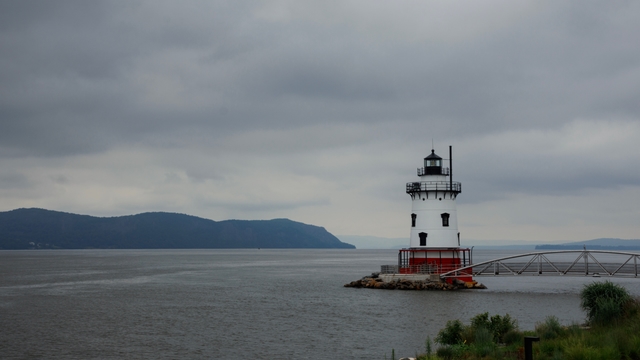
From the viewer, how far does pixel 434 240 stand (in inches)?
2104

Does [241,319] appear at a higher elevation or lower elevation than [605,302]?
lower

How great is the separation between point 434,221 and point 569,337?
1321 inches

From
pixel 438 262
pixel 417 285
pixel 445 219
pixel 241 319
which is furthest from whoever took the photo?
pixel 438 262

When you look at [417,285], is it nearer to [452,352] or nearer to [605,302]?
[605,302]

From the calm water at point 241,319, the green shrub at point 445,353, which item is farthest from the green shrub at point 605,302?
the calm water at point 241,319

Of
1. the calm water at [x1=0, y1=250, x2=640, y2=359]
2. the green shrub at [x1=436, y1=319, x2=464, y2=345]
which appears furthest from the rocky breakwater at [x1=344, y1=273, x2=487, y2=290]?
the green shrub at [x1=436, y1=319, x2=464, y2=345]

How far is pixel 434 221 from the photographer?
5341cm

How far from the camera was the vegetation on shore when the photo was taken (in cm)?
1777

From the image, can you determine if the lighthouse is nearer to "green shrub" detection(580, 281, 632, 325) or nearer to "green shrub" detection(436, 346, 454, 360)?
"green shrub" detection(580, 281, 632, 325)

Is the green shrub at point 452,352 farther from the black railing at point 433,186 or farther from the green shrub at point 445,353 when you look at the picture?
the black railing at point 433,186

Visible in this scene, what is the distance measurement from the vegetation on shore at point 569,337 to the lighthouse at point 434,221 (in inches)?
1075

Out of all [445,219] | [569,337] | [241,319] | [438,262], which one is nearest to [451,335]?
[569,337]

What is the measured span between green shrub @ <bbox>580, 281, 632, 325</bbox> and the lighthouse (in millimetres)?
27269

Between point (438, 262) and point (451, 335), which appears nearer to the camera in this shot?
point (451, 335)
